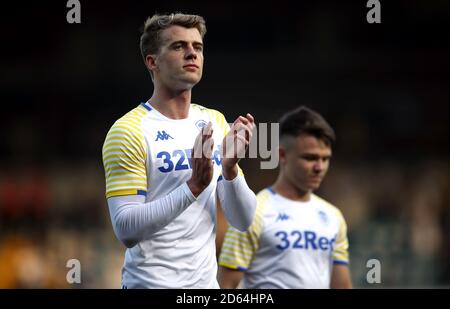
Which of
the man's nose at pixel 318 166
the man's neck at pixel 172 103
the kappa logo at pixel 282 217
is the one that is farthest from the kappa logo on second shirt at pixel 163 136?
the man's nose at pixel 318 166

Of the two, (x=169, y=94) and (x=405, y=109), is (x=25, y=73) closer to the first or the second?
(x=405, y=109)

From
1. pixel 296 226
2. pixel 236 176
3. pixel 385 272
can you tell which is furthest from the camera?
pixel 385 272

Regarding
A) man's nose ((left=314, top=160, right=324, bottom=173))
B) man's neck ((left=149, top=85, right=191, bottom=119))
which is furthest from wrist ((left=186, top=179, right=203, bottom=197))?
man's nose ((left=314, top=160, right=324, bottom=173))

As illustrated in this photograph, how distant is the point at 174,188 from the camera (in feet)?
18.4

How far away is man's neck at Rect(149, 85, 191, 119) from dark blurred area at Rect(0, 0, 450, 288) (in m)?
12.0

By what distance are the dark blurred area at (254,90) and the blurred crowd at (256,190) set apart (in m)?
0.05

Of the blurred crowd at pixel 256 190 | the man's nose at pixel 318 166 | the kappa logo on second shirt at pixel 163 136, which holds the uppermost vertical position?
the kappa logo on second shirt at pixel 163 136

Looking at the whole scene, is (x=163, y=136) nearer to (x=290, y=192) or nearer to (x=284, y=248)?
(x=284, y=248)

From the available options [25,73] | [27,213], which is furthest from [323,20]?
[27,213]

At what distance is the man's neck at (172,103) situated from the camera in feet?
18.9

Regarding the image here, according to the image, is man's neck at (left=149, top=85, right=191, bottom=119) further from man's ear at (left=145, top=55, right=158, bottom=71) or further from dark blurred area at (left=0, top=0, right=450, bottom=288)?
dark blurred area at (left=0, top=0, right=450, bottom=288)

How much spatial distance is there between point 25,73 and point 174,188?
16.8 m

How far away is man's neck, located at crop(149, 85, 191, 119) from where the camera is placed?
5.77 m

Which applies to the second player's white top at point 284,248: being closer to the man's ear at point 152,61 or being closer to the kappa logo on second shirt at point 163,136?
the kappa logo on second shirt at point 163,136
